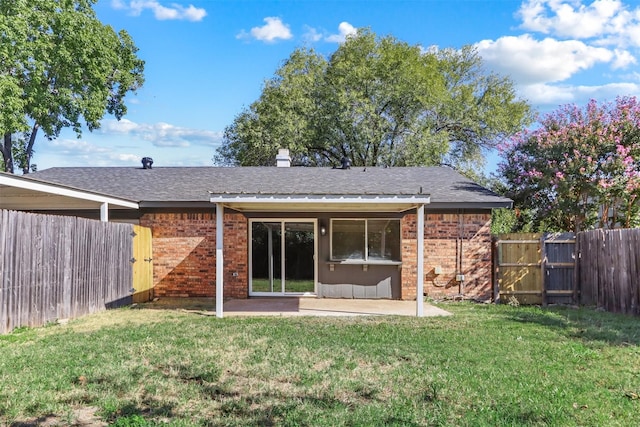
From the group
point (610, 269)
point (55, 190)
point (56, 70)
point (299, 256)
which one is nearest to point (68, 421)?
point (55, 190)

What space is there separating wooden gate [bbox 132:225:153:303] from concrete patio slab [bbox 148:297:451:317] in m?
0.40

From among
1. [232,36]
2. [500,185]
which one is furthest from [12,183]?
[500,185]

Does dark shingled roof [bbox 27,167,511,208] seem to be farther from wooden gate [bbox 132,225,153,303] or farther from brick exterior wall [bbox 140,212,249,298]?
wooden gate [bbox 132,225,153,303]

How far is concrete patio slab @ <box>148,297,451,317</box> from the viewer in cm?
916

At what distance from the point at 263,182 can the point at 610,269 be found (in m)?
8.49

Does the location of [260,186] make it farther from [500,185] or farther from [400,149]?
[400,149]

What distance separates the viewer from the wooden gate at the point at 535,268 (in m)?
10.6

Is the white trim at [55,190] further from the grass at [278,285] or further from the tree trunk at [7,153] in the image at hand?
the tree trunk at [7,153]

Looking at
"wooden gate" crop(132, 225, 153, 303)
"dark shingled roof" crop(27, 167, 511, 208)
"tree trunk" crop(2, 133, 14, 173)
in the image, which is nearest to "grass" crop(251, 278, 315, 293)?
"dark shingled roof" crop(27, 167, 511, 208)

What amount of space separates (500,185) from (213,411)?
12.7 metres

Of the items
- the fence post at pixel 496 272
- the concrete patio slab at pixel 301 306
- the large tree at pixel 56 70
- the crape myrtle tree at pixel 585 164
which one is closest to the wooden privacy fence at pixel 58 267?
the concrete patio slab at pixel 301 306

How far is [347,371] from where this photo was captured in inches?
198

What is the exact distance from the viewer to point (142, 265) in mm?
10992

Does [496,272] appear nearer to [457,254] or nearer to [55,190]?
[457,254]
